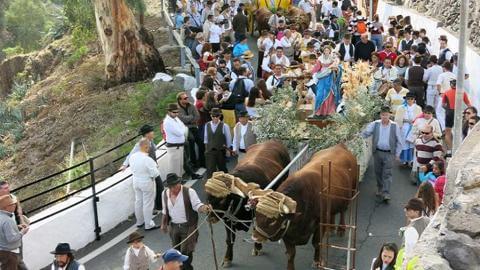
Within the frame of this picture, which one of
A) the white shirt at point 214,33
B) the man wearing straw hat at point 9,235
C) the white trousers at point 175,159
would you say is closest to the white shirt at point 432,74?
the white trousers at point 175,159

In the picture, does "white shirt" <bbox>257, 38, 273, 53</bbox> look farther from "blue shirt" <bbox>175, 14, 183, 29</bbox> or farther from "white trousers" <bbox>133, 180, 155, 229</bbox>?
"white trousers" <bbox>133, 180, 155, 229</bbox>

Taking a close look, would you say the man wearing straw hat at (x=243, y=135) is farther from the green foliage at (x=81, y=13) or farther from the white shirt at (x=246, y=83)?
the green foliage at (x=81, y=13)

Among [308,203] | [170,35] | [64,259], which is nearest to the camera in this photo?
[64,259]

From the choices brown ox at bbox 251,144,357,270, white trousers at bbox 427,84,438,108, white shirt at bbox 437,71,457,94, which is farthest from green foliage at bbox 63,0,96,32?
brown ox at bbox 251,144,357,270

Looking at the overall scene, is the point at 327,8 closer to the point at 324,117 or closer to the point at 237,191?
the point at 324,117

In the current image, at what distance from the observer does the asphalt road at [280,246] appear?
11.1 metres

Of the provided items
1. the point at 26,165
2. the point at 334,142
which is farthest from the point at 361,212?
the point at 26,165

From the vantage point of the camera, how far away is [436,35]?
23.1 meters

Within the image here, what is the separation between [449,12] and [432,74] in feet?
27.5

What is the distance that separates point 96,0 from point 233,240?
1288 cm

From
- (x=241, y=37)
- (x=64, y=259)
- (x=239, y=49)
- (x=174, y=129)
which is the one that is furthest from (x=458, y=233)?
(x=241, y=37)

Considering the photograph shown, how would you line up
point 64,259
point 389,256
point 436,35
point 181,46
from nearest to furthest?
point 389,256 → point 64,259 → point 181,46 → point 436,35

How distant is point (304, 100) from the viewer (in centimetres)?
1455

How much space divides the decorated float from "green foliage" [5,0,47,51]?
144 feet
